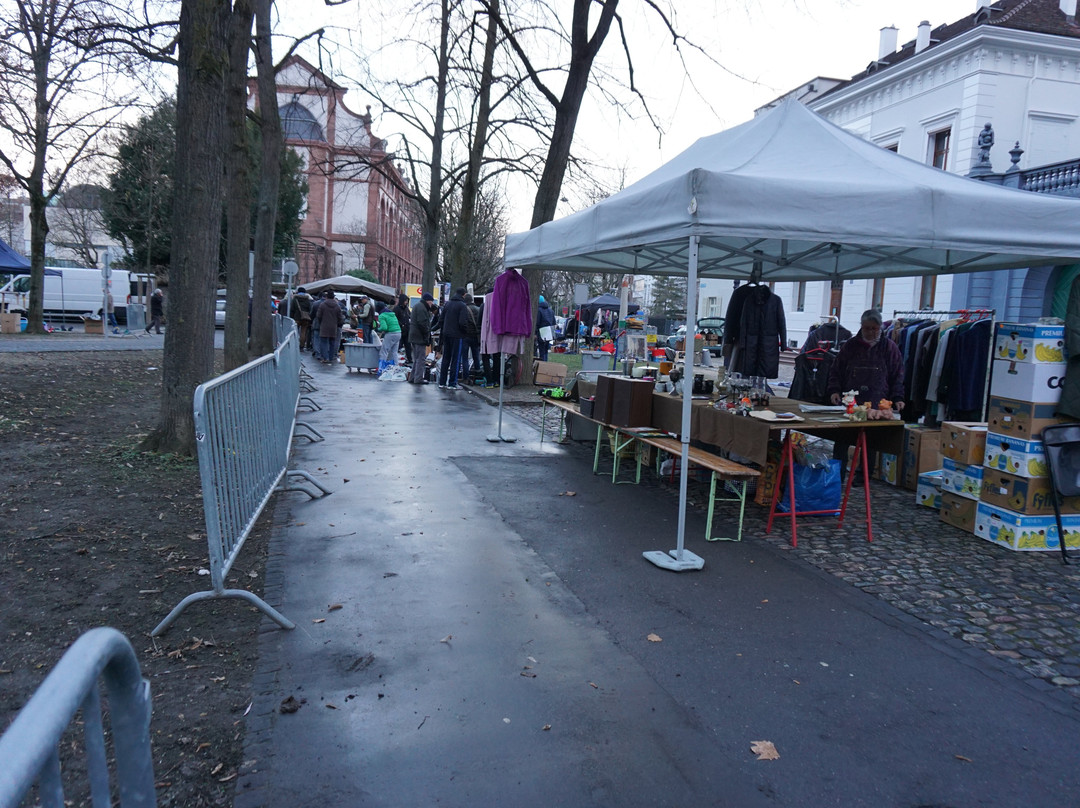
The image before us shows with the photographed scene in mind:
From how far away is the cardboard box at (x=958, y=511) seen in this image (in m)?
6.65

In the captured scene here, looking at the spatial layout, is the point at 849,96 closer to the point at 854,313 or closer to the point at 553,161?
the point at 854,313

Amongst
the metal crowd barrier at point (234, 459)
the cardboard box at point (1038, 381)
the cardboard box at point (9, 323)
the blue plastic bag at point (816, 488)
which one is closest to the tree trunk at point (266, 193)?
the metal crowd barrier at point (234, 459)

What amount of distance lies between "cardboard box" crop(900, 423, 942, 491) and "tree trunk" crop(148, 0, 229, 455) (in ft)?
23.3

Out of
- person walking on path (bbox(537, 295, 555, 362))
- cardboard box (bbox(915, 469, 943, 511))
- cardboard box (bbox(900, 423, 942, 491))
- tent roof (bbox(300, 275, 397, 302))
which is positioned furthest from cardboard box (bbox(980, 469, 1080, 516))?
tent roof (bbox(300, 275, 397, 302))

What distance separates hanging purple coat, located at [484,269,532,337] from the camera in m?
10.1

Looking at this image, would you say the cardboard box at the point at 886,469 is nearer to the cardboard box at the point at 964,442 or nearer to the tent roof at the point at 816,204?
the cardboard box at the point at 964,442

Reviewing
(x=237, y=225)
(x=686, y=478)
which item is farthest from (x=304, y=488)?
(x=237, y=225)

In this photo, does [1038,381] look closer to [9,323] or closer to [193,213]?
[193,213]

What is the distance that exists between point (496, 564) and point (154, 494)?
125 inches

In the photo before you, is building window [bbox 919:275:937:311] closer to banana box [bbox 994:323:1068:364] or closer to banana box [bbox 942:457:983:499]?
banana box [bbox 942:457:983:499]

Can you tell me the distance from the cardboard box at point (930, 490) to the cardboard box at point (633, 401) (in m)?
2.63

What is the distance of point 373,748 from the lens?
3.14 m

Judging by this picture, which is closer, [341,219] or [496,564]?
[496,564]

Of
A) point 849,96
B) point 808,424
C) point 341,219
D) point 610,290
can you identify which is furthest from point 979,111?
point 341,219
